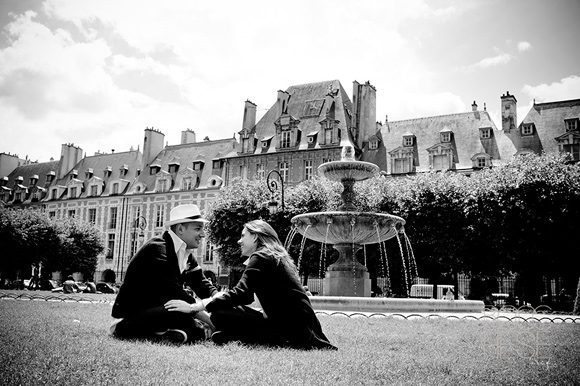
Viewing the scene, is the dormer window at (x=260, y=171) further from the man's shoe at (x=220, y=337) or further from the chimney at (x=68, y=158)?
the man's shoe at (x=220, y=337)

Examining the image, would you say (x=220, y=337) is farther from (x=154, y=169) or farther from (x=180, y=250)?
(x=154, y=169)

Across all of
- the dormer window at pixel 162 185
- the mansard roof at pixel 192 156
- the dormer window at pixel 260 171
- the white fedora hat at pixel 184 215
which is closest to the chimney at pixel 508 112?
the dormer window at pixel 260 171

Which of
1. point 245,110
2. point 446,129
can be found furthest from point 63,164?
point 446,129

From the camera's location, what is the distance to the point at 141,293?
19.5 ft

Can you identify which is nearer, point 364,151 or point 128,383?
point 128,383

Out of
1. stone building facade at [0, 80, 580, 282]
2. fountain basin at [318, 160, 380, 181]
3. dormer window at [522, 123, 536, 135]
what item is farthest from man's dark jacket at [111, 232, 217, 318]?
dormer window at [522, 123, 536, 135]

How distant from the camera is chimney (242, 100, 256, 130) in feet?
164

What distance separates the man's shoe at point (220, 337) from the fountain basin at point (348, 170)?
1220 centimetres

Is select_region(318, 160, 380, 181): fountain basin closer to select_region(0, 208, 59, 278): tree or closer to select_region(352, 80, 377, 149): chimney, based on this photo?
select_region(352, 80, 377, 149): chimney

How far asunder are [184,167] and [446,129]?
86.3 feet

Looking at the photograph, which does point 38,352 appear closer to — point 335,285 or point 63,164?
point 335,285

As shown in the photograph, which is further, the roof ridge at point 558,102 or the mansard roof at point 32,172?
the mansard roof at point 32,172

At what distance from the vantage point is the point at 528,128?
40.3m

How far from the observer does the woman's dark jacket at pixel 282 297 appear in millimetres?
5730
